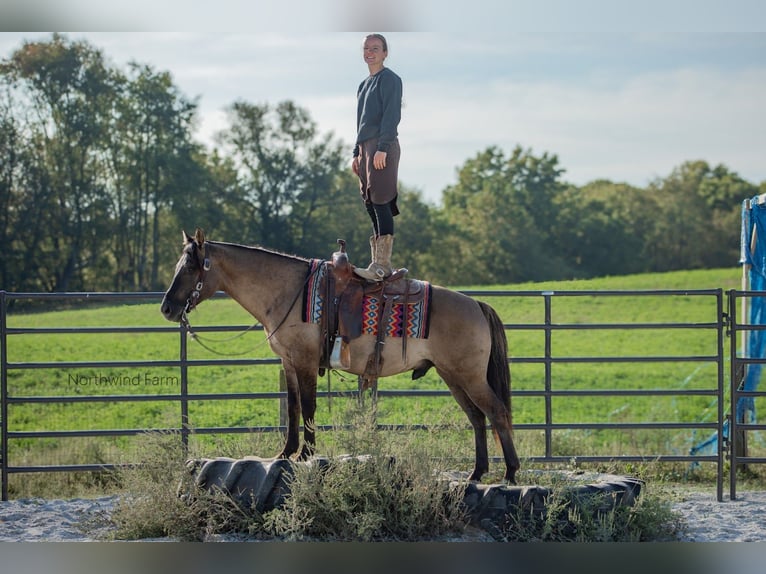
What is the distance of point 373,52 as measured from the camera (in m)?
6.14

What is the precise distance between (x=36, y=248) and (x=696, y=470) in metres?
22.6

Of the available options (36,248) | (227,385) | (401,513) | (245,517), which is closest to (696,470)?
(401,513)

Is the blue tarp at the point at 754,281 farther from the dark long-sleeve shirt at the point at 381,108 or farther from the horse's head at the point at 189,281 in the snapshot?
the horse's head at the point at 189,281

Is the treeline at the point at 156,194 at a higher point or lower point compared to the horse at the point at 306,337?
higher

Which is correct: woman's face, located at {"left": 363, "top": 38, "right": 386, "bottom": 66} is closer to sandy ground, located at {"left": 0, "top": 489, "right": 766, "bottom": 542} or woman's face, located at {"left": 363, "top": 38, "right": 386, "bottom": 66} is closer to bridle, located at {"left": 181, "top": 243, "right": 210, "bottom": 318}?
bridle, located at {"left": 181, "top": 243, "right": 210, "bottom": 318}

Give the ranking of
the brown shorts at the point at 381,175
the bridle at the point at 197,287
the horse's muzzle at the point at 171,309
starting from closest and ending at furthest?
the horse's muzzle at the point at 171,309
the bridle at the point at 197,287
the brown shorts at the point at 381,175

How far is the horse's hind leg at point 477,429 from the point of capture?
256 inches

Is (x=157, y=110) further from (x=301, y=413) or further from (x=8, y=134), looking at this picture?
(x=301, y=413)

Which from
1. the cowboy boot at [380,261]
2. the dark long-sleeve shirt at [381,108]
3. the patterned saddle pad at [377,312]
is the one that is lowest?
the patterned saddle pad at [377,312]

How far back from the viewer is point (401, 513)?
570 cm

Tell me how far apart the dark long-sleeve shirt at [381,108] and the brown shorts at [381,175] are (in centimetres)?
6

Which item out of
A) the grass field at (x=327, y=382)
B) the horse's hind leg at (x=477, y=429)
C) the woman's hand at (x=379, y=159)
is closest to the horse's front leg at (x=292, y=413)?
the grass field at (x=327, y=382)

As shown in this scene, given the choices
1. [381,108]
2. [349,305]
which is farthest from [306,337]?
[381,108]

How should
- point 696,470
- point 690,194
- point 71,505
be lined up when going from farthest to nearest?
point 690,194 → point 696,470 → point 71,505
